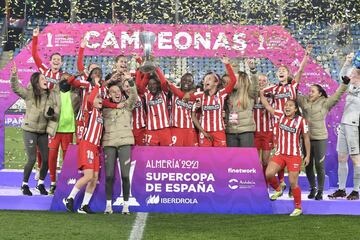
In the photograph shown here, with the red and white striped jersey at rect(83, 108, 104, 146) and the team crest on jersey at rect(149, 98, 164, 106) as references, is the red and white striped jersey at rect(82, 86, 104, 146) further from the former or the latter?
the team crest on jersey at rect(149, 98, 164, 106)

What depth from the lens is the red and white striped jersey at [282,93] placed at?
777cm

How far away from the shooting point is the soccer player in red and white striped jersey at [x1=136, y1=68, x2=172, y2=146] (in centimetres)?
762

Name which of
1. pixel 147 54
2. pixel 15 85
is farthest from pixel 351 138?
pixel 15 85

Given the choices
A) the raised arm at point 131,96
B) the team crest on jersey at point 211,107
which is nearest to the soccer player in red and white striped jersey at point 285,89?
the team crest on jersey at point 211,107

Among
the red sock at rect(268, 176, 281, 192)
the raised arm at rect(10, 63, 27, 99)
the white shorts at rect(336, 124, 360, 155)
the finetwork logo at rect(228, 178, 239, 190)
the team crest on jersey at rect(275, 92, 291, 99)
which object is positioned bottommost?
the red sock at rect(268, 176, 281, 192)

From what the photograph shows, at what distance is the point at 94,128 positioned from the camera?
277 inches

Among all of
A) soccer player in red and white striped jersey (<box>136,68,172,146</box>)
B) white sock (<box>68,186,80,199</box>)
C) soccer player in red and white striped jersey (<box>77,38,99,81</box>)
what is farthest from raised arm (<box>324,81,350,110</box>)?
white sock (<box>68,186,80,199</box>)

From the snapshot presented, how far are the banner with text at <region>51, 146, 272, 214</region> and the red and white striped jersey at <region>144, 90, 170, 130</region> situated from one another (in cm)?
44

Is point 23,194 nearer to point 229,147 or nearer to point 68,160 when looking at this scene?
point 68,160

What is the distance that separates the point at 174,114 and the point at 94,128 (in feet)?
3.81

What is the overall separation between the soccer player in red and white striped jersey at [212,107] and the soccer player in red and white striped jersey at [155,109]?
185 millimetres

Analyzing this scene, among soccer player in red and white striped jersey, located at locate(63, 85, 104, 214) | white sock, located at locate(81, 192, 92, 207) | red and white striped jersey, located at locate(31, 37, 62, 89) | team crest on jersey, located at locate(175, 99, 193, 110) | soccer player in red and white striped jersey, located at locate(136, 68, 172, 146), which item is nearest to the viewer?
soccer player in red and white striped jersey, located at locate(63, 85, 104, 214)

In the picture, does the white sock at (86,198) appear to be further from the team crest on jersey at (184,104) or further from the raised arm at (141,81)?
the team crest on jersey at (184,104)

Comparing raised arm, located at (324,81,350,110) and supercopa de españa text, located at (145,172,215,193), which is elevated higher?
raised arm, located at (324,81,350,110)
